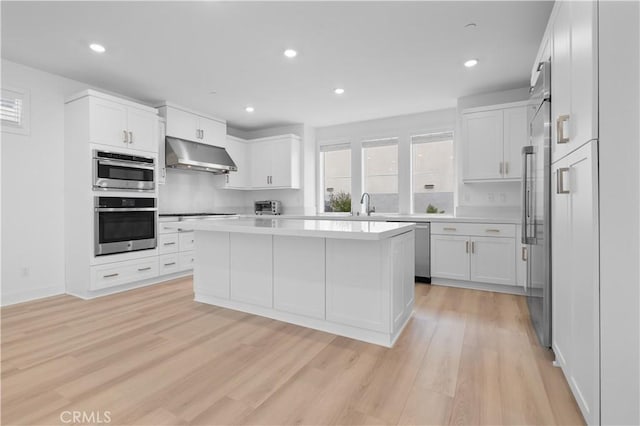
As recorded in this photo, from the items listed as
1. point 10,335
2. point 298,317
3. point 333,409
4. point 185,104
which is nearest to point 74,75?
point 185,104

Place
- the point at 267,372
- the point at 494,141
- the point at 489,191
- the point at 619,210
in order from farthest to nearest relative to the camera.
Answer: the point at 489,191
the point at 494,141
the point at 267,372
the point at 619,210

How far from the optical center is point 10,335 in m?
2.51

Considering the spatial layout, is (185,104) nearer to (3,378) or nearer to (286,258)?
(286,258)

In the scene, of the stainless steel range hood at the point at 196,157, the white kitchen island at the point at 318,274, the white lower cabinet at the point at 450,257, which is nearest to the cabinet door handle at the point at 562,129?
the white kitchen island at the point at 318,274

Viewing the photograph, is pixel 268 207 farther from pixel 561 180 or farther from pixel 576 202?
pixel 576 202

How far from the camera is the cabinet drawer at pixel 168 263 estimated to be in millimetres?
4277

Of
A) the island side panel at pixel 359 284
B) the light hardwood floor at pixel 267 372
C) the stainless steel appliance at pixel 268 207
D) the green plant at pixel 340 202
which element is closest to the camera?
the light hardwood floor at pixel 267 372

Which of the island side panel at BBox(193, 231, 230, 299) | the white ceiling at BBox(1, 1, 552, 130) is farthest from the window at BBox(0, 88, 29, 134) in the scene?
the island side panel at BBox(193, 231, 230, 299)

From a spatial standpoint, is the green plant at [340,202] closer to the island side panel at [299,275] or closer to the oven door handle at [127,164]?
the oven door handle at [127,164]

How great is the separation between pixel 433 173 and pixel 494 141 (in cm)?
115

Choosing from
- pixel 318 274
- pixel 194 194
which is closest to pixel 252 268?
pixel 318 274

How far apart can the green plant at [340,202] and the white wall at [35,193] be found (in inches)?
158

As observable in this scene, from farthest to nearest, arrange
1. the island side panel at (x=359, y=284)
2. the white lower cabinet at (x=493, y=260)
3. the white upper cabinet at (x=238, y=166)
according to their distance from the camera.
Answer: the white upper cabinet at (x=238, y=166), the white lower cabinet at (x=493, y=260), the island side panel at (x=359, y=284)

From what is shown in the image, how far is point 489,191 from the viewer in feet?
14.4
